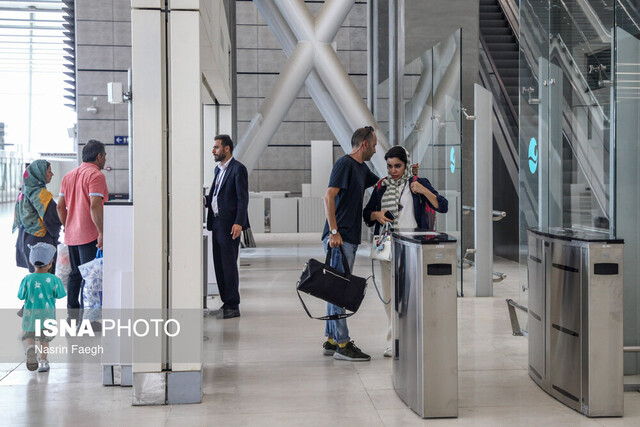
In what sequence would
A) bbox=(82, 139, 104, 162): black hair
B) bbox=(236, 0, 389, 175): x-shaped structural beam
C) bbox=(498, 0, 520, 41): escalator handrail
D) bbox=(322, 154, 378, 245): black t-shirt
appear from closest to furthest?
bbox=(322, 154, 378, 245): black t-shirt → bbox=(82, 139, 104, 162): black hair → bbox=(236, 0, 389, 175): x-shaped structural beam → bbox=(498, 0, 520, 41): escalator handrail

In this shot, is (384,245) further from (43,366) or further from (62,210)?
(62,210)

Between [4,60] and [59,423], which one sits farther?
[4,60]

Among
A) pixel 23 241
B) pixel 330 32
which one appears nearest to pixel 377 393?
pixel 23 241

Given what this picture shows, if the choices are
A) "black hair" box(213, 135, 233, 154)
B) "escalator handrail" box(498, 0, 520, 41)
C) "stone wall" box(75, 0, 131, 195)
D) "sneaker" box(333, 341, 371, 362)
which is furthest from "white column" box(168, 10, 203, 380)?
"stone wall" box(75, 0, 131, 195)

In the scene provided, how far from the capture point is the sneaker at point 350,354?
5148 mm

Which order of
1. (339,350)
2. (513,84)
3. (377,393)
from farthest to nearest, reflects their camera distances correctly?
(513,84), (339,350), (377,393)

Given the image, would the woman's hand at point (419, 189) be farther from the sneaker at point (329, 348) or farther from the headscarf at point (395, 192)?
the sneaker at point (329, 348)

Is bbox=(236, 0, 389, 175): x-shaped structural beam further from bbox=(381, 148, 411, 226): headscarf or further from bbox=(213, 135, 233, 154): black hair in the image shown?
bbox=(381, 148, 411, 226): headscarf

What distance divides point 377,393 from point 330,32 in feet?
24.6

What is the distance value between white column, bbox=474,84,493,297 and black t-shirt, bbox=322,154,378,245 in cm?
329

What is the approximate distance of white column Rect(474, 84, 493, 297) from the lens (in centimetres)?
809

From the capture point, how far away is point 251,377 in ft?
15.4

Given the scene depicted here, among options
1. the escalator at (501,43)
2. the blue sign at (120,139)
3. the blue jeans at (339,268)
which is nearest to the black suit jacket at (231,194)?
the blue jeans at (339,268)

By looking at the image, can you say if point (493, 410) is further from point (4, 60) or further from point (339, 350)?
point (4, 60)
